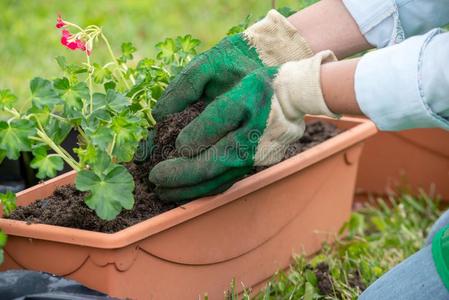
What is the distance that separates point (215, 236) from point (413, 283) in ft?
1.77

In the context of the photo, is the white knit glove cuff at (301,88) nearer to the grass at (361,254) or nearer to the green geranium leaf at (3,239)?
the grass at (361,254)

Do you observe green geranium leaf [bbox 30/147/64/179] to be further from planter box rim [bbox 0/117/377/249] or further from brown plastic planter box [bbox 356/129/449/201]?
brown plastic planter box [bbox 356/129/449/201]

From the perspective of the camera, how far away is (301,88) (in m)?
1.85

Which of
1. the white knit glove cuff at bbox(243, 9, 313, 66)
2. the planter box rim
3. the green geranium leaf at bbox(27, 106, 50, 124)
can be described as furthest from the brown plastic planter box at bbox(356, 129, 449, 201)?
the green geranium leaf at bbox(27, 106, 50, 124)

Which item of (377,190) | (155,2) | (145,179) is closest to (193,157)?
(145,179)

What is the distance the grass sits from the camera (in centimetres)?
236

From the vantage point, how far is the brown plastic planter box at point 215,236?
1893 millimetres

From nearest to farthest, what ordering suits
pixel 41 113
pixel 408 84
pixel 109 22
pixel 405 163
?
pixel 408 84 → pixel 41 113 → pixel 405 163 → pixel 109 22

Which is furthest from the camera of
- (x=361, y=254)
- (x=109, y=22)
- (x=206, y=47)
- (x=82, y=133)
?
(x=109, y=22)

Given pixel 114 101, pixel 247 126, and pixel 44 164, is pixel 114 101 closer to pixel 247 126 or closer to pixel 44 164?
pixel 44 164

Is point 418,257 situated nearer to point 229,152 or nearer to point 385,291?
point 385,291

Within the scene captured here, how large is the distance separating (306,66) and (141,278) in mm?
658

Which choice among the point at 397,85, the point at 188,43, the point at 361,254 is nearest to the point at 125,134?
the point at 188,43

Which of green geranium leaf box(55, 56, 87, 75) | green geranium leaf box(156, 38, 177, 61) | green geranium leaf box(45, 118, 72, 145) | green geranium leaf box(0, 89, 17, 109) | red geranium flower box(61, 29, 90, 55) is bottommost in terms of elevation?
green geranium leaf box(45, 118, 72, 145)
